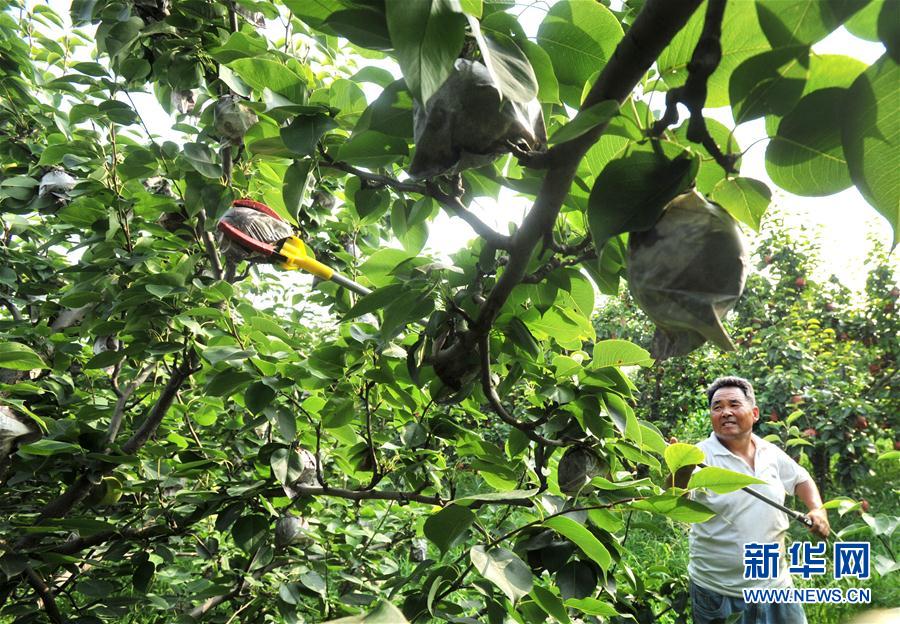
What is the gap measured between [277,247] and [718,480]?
2.17ft

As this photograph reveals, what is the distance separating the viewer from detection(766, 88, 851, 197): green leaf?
386mm

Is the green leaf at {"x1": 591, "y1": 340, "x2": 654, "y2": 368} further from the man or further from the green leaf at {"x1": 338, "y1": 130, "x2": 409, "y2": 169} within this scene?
the man

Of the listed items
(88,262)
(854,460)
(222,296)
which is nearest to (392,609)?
(222,296)

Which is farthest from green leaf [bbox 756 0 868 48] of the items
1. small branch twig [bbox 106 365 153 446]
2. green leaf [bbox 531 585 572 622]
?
small branch twig [bbox 106 365 153 446]

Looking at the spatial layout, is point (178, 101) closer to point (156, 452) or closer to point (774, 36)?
point (156, 452)

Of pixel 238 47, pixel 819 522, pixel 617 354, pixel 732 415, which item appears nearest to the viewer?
pixel 238 47

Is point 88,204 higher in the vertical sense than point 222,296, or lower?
higher

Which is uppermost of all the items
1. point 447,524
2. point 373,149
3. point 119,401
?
point 373,149

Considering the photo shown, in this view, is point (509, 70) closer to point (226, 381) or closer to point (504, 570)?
point (504, 570)

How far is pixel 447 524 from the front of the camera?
788mm

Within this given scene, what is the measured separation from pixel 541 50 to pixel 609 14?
0.22 feet

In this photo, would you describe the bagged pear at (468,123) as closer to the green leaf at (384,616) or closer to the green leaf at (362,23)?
the green leaf at (362,23)

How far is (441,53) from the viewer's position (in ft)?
1.13

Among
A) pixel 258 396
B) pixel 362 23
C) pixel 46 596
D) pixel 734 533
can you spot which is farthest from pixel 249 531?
pixel 734 533
